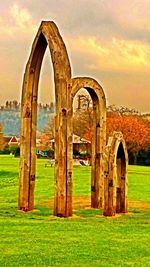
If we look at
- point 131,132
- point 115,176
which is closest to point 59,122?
point 115,176

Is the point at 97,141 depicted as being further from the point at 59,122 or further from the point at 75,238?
the point at 75,238

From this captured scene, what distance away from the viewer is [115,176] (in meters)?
15.4

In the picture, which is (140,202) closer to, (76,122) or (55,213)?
(55,213)

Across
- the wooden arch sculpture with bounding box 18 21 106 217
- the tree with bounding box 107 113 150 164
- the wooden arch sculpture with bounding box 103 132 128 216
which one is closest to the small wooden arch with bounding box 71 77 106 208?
the wooden arch sculpture with bounding box 18 21 106 217

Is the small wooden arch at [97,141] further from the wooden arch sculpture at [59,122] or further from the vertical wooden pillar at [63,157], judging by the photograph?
the vertical wooden pillar at [63,157]

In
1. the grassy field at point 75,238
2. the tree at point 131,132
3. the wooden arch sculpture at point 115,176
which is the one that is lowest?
the grassy field at point 75,238

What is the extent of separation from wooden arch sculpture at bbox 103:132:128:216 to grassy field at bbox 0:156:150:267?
367 millimetres

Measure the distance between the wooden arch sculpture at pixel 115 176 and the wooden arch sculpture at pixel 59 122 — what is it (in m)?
0.99

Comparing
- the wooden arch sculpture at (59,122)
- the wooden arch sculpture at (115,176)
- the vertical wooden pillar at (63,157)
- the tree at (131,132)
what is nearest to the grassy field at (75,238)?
the wooden arch sculpture at (115,176)

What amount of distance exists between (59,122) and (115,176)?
2.07 metres

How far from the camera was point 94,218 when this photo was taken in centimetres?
1503

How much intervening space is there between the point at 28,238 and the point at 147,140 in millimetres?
44239

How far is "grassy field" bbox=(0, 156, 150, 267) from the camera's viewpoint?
9.09 metres

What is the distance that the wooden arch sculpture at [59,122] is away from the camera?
15.2 m
